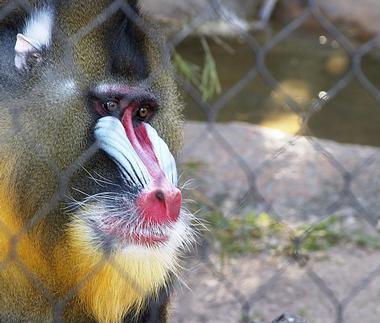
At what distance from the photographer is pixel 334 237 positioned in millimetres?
4457

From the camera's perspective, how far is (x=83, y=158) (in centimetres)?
227

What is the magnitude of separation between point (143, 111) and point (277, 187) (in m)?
2.61

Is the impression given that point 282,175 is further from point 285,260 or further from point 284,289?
point 284,289

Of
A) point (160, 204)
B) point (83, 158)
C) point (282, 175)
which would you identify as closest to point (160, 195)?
point (160, 204)

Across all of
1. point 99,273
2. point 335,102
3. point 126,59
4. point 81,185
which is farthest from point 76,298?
point 335,102

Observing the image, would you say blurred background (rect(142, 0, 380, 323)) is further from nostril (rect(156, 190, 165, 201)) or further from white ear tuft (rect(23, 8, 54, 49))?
white ear tuft (rect(23, 8, 54, 49))

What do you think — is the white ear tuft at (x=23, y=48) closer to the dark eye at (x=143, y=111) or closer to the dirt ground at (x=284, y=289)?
the dark eye at (x=143, y=111)

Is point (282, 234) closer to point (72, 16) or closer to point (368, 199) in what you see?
point (368, 199)

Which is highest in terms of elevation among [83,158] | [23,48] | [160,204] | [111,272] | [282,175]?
[23,48]

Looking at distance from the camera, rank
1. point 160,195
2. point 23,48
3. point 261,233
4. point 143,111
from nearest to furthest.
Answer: point 160,195 < point 23,48 < point 143,111 < point 261,233

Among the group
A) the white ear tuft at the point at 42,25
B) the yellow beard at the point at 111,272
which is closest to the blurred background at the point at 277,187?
the yellow beard at the point at 111,272

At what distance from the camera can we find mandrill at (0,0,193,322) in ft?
7.60

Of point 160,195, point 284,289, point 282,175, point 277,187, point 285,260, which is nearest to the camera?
point 160,195

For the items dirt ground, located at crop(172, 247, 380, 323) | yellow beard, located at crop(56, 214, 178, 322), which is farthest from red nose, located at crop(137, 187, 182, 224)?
dirt ground, located at crop(172, 247, 380, 323)
